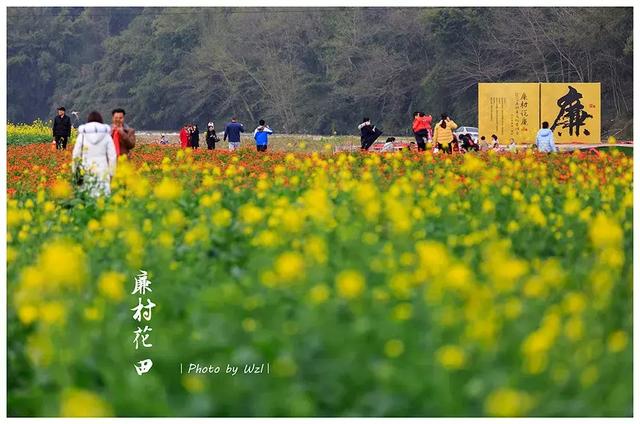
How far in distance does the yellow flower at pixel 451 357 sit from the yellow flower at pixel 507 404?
28 centimetres

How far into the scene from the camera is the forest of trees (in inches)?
1296

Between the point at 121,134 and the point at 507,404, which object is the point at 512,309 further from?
the point at 121,134

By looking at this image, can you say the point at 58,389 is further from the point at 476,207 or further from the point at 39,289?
the point at 476,207

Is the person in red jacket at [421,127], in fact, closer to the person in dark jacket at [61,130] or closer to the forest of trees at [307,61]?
the person in dark jacket at [61,130]

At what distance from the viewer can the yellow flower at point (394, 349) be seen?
385 cm

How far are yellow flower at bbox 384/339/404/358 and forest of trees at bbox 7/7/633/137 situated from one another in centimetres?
2577

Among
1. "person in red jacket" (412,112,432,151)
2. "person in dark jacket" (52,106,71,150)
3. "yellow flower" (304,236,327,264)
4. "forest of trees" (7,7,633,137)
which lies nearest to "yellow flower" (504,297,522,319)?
"yellow flower" (304,236,327,264)

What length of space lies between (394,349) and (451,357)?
354 mm

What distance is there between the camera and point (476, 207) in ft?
24.0

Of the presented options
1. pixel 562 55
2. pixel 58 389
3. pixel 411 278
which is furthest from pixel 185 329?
pixel 562 55

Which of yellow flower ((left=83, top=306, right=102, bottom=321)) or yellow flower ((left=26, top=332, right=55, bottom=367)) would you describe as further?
yellow flower ((left=83, top=306, right=102, bottom=321))

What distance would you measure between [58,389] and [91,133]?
4.85 m

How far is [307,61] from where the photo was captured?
40906 mm

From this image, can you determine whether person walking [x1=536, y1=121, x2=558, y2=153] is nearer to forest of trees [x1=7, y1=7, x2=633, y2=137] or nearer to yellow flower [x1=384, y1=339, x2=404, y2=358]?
yellow flower [x1=384, y1=339, x2=404, y2=358]
